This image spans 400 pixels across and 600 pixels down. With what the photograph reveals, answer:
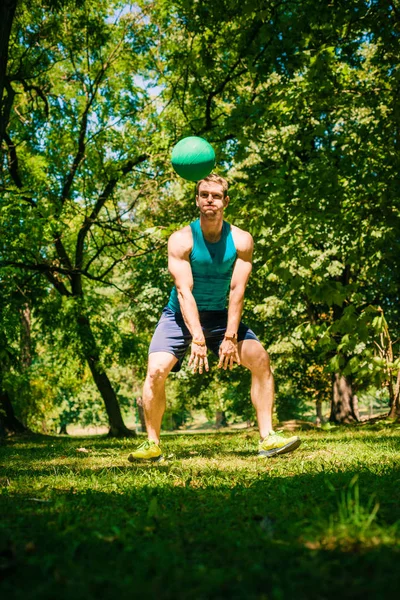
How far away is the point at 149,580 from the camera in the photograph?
5.14ft

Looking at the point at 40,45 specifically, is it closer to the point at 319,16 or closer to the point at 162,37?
the point at 162,37

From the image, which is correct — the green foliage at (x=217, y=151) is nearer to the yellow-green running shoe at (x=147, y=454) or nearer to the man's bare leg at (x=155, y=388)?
the man's bare leg at (x=155, y=388)

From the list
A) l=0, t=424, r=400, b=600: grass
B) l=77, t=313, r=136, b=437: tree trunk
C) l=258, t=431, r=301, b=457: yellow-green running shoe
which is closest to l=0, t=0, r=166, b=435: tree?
l=77, t=313, r=136, b=437: tree trunk

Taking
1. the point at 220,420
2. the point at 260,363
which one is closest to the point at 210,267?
the point at 260,363

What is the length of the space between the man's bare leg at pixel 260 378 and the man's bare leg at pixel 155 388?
67 cm

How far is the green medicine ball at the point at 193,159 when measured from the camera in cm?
596

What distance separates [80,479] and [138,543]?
6.54 feet

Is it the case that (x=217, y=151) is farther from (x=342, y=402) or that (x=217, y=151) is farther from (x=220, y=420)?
(x=220, y=420)

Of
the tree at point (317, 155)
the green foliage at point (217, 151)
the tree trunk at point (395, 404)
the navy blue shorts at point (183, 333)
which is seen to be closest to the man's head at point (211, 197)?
the navy blue shorts at point (183, 333)

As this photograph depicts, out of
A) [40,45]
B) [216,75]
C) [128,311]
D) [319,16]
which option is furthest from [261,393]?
[128,311]

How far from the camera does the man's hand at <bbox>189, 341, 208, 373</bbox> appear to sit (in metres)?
4.57

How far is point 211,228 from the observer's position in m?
4.98

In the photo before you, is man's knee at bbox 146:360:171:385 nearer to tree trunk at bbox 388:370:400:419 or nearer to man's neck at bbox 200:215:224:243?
man's neck at bbox 200:215:224:243

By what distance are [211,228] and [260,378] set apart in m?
1.47
